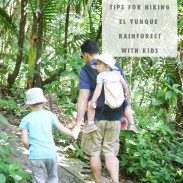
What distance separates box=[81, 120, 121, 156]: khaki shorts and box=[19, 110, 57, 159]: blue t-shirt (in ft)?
2.11

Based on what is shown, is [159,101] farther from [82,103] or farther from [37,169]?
[37,169]

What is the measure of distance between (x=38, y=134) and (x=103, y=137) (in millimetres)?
915

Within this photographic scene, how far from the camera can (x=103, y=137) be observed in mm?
3301

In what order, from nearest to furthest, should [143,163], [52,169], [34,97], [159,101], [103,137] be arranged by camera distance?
[34,97] < [52,169] < [103,137] < [143,163] < [159,101]

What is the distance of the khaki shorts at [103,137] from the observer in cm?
322

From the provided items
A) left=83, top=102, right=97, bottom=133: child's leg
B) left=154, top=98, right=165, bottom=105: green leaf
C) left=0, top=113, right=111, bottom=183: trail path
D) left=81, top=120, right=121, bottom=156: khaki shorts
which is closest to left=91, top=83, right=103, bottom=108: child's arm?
left=83, top=102, right=97, bottom=133: child's leg

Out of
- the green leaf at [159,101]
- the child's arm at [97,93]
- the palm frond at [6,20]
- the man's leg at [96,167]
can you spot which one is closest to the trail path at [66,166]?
the man's leg at [96,167]

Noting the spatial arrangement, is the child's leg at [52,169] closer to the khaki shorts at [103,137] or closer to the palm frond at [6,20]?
the khaki shorts at [103,137]

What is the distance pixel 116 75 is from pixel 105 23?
2912 mm

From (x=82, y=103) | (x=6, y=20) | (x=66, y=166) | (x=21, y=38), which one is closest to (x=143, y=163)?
(x=66, y=166)

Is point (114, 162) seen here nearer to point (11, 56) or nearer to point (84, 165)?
point (84, 165)

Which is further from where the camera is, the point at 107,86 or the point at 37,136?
the point at 107,86

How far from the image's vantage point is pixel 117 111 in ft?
10.6

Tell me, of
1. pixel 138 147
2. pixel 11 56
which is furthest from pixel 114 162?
pixel 11 56
